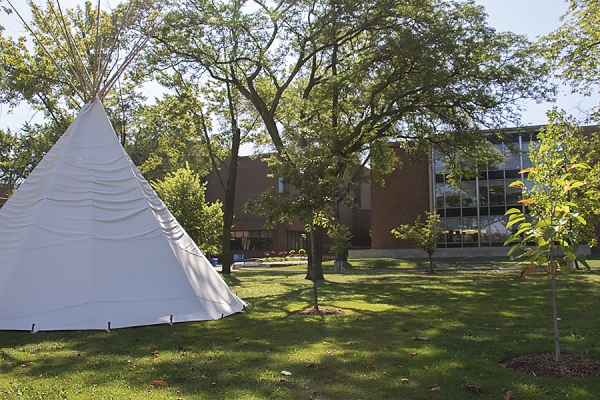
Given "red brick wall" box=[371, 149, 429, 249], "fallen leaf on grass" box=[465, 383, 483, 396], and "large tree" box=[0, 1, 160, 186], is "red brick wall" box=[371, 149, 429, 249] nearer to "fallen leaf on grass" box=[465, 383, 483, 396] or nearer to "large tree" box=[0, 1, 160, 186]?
"large tree" box=[0, 1, 160, 186]

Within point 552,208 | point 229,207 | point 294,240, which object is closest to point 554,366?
point 552,208

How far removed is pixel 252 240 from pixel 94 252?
159 feet

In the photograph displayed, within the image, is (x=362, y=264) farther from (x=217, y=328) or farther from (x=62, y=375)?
(x=62, y=375)

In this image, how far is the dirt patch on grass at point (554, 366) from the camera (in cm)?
580

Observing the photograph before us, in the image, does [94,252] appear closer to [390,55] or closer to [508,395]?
[508,395]

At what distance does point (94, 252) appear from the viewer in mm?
9367

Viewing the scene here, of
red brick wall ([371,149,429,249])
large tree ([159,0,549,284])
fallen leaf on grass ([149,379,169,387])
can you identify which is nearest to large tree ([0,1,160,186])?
large tree ([159,0,549,284])

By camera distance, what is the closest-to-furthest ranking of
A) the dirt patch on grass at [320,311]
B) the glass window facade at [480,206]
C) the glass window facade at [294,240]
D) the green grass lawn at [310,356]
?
the green grass lawn at [310,356] < the dirt patch on grass at [320,311] < the glass window facade at [480,206] < the glass window facade at [294,240]

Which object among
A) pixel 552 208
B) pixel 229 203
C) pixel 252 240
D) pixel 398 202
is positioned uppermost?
pixel 398 202

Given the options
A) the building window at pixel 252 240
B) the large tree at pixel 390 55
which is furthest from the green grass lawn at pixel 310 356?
the building window at pixel 252 240

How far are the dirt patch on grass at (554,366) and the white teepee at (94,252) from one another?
5.76m

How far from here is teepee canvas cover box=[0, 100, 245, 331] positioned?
8.78m

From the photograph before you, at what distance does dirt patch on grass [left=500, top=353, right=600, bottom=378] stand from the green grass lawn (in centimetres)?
23

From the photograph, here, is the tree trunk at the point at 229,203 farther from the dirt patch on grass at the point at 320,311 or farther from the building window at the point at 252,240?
the building window at the point at 252,240
